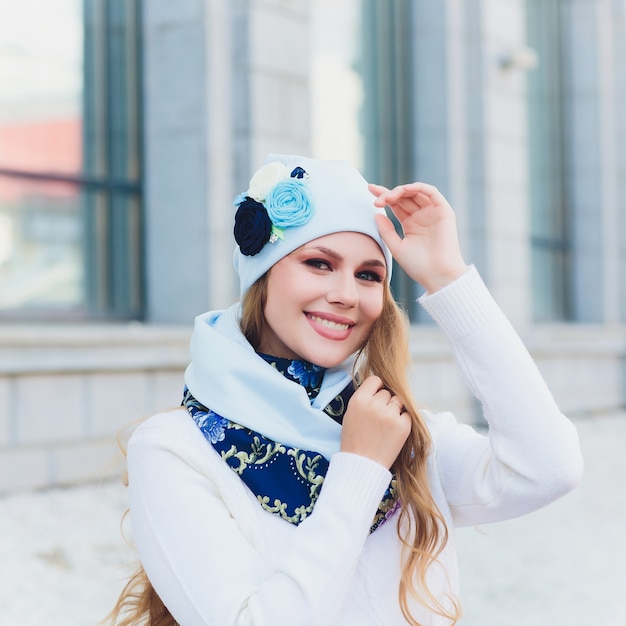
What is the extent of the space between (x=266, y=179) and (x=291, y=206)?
0.15 m

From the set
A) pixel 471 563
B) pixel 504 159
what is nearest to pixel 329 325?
pixel 471 563

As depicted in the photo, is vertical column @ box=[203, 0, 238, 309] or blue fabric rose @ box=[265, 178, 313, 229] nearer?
blue fabric rose @ box=[265, 178, 313, 229]

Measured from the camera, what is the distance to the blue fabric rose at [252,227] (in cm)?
195

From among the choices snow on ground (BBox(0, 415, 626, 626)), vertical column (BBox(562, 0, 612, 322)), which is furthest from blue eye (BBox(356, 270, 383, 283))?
vertical column (BBox(562, 0, 612, 322))

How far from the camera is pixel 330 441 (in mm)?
1857

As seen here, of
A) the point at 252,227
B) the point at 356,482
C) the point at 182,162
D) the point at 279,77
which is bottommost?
the point at 356,482

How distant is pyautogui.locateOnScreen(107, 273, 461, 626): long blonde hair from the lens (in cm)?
182

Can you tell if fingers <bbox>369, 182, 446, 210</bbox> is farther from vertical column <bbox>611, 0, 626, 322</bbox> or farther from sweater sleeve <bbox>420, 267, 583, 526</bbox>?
vertical column <bbox>611, 0, 626, 322</bbox>

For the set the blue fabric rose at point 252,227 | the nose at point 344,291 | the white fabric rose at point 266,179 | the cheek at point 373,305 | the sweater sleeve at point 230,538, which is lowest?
the sweater sleeve at point 230,538

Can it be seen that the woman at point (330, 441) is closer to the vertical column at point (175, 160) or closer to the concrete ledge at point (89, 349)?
the concrete ledge at point (89, 349)

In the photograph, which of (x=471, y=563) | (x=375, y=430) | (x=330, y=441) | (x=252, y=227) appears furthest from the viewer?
Result: (x=471, y=563)

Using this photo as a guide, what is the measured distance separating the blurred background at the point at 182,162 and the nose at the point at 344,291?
329 centimetres

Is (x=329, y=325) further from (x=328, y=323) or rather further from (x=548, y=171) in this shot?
(x=548, y=171)

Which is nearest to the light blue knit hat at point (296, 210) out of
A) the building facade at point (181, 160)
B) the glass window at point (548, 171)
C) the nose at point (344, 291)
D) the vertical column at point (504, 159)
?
the nose at point (344, 291)
